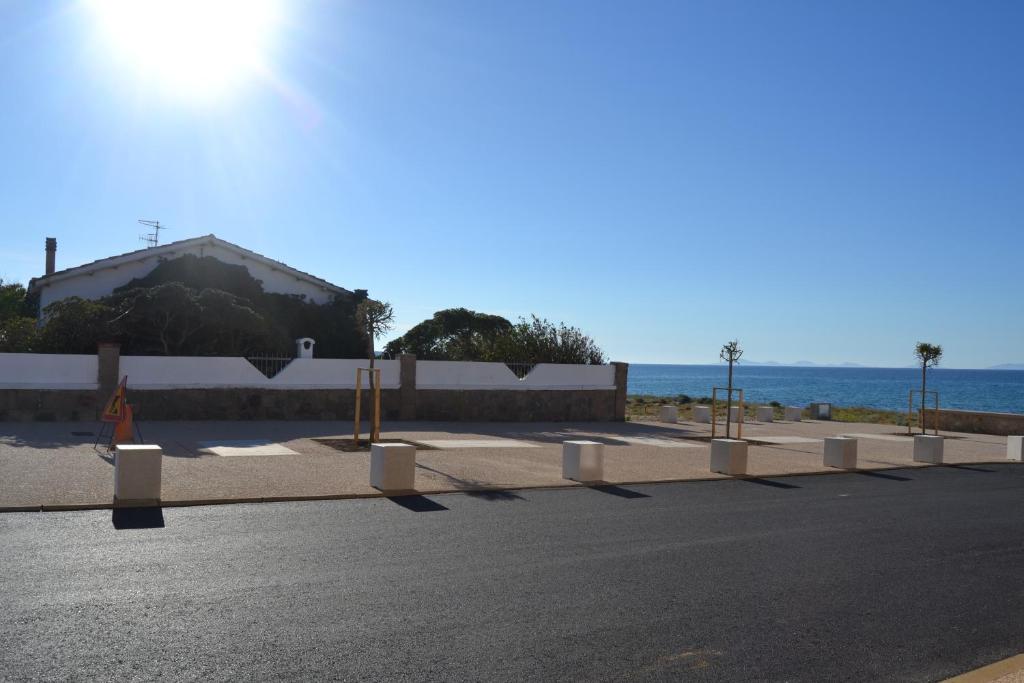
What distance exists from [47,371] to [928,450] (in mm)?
20004

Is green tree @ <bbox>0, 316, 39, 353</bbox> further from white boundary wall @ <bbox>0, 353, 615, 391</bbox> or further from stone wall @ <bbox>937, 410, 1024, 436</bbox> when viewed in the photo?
stone wall @ <bbox>937, 410, 1024, 436</bbox>

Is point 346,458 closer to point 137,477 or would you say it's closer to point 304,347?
point 137,477

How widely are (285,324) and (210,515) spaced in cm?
2486

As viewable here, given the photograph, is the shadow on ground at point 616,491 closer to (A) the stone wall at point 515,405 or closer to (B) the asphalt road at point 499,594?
(B) the asphalt road at point 499,594

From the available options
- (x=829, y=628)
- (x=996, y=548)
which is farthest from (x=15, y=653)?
(x=996, y=548)

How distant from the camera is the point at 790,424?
31.7 meters

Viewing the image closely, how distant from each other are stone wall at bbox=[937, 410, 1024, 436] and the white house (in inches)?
954

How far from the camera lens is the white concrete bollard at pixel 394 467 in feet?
40.2

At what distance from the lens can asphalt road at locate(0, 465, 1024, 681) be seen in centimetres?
571

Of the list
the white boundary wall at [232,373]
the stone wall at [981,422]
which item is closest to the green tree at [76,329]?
the white boundary wall at [232,373]

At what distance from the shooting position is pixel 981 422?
31219 mm

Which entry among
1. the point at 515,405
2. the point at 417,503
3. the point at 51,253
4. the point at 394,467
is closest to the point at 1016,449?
the point at 515,405

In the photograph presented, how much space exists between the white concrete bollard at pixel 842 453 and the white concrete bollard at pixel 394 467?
9651mm

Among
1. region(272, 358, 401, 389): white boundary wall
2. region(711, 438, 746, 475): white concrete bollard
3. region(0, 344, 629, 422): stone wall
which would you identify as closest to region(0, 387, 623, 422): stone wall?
region(0, 344, 629, 422): stone wall
